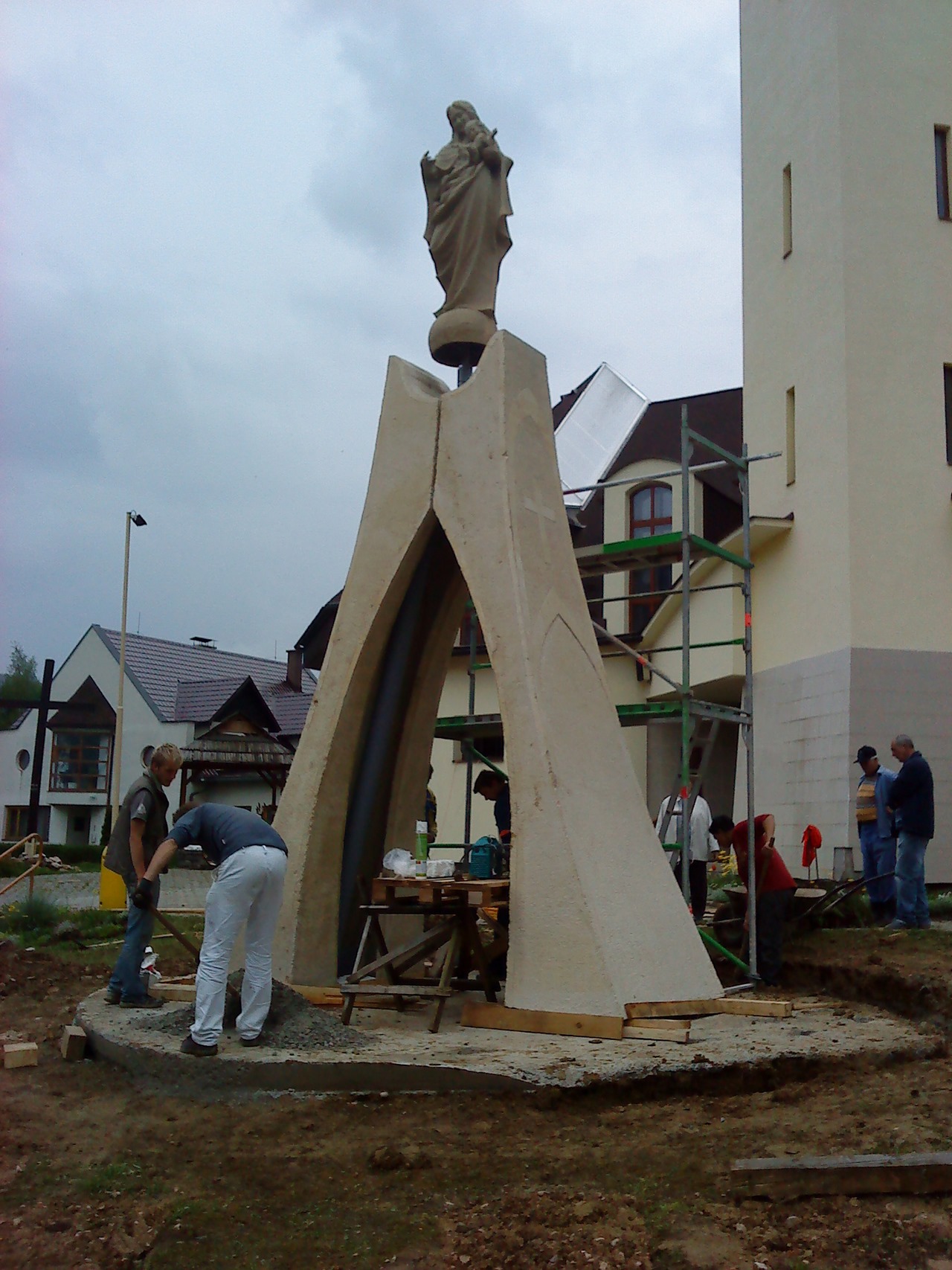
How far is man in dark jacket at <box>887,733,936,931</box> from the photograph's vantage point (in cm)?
970

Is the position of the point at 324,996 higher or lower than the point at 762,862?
lower

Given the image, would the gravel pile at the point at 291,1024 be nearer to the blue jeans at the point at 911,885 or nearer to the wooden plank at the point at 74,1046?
the wooden plank at the point at 74,1046

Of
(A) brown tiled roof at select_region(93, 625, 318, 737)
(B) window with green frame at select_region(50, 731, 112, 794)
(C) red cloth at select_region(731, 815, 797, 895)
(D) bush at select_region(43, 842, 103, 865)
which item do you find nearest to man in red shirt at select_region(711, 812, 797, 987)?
(C) red cloth at select_region(731, 815, 797, 895)

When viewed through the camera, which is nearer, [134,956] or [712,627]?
[134,956]

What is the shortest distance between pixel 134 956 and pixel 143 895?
0.51m

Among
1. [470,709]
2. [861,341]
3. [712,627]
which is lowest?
[470,709]

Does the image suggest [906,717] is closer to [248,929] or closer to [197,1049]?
[248,929]

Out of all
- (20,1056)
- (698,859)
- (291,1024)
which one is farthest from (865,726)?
(20,1056)

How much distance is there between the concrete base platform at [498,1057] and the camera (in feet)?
17.7

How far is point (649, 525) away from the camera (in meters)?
20.7

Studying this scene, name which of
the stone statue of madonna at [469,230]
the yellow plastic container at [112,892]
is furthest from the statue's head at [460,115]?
the yellow plastic container at [112,892]

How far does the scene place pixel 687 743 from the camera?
309 inches

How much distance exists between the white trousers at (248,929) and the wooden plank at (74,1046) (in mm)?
1046

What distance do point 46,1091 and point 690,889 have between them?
6142 millimetres
